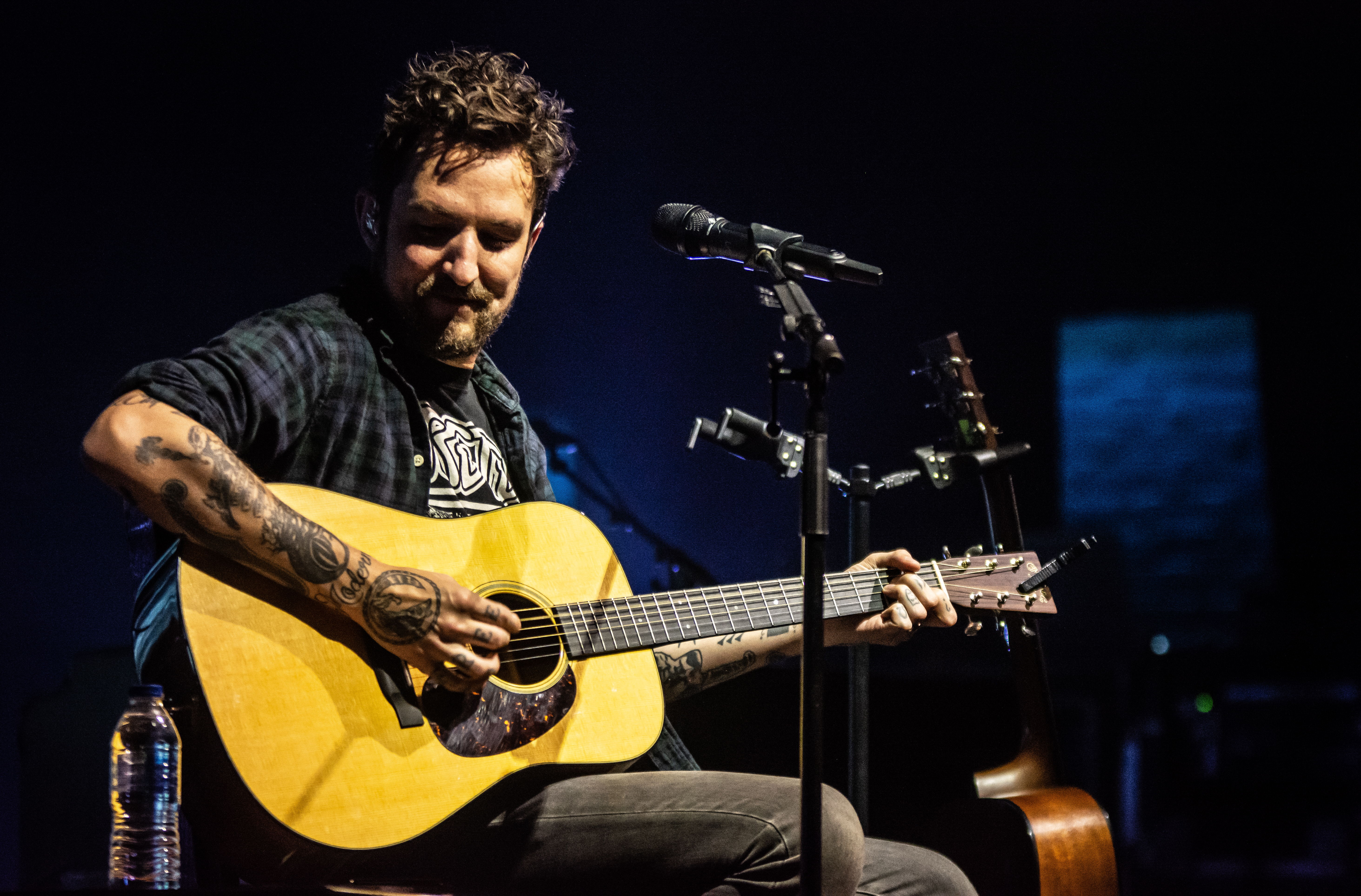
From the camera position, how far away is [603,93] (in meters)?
4.12

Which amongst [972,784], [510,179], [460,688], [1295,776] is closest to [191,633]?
[460,688]

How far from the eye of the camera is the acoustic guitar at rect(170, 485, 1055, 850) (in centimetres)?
161

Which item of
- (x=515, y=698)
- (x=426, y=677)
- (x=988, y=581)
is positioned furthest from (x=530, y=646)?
(x=988, y=581)

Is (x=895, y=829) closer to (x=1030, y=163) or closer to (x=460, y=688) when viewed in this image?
(x=460, y=688)

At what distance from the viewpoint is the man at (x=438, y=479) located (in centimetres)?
169

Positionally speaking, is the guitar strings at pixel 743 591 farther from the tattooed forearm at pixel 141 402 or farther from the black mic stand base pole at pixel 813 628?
the tattooed forearm at pixel 141 402

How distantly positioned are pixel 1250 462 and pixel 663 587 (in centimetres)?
340

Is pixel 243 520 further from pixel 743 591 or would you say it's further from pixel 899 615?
pixel 899 615

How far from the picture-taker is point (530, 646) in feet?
6.39

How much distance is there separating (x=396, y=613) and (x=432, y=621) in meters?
0.06

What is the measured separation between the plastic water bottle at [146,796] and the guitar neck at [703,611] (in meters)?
0.70

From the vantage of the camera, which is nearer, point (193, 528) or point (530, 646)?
point (193, 528)

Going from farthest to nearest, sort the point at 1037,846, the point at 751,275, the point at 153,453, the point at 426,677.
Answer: the point at 751,275
the point at 1037,846
the point at 426,677
the point at 153,453

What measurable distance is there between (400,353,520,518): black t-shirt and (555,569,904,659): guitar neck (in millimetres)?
326
